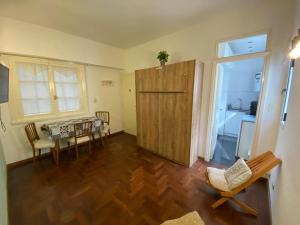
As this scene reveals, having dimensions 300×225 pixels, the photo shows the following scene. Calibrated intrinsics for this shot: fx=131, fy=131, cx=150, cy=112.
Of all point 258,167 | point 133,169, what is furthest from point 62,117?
point 258,167

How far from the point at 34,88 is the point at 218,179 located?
13.1 feet

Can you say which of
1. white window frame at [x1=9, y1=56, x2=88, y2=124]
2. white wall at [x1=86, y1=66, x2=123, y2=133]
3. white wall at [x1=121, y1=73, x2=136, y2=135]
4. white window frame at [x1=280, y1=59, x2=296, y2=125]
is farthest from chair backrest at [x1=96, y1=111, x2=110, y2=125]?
white window frame at [x1=280, y1=59, x2=296, y2=125]

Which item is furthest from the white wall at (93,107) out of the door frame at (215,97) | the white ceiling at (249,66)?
the white ceiling at (249,66)

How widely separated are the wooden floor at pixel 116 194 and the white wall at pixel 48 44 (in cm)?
237

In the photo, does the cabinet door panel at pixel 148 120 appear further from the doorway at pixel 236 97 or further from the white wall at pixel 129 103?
the doorway at pixel 236 97

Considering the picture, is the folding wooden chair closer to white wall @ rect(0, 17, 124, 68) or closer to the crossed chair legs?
the crossed chair legs

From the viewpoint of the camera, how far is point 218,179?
6.05 ft

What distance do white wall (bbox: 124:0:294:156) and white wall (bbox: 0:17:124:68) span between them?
6.32ft

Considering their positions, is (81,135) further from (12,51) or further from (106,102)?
(12,51)

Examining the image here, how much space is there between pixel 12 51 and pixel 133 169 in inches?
125

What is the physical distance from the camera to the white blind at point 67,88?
3.27 meters

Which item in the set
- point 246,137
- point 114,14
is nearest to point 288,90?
point 246,137

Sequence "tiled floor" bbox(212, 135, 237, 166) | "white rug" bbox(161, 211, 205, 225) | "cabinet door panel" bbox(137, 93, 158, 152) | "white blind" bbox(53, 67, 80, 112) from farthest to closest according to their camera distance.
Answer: "white blind" bbox(53, 67, 80, 112) < "cabinet door panel" bbox(137, 93, 158, 152) < "tiled floor" bbox(212, 135, 237, 166) < "white rug" bbox(161, 211, 205, 225)

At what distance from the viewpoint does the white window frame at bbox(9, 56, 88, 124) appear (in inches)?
104
